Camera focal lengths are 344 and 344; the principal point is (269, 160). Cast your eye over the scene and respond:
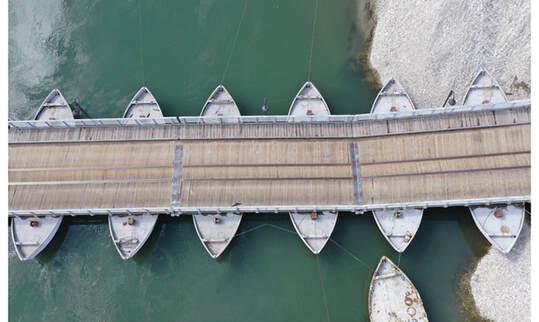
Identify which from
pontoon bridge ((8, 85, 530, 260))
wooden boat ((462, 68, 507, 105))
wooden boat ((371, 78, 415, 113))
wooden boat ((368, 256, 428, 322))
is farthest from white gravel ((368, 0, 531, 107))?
wooden boat ((368, 256, 428, 322))

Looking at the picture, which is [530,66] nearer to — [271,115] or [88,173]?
[271,115]

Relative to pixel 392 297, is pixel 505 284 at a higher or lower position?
higher

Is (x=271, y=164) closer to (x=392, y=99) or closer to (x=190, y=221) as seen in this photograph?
(x=190, y=221)

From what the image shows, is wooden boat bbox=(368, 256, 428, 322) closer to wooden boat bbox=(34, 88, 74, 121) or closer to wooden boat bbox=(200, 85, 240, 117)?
wooden boat bbox=(200, 85, 240, 117)

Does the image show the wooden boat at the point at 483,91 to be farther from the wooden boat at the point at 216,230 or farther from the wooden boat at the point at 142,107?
the wooden boat at the point at 142,107

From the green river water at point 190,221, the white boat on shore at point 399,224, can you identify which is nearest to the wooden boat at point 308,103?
the green river water at point 190,221

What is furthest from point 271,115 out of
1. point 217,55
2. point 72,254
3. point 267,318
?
point 72,254

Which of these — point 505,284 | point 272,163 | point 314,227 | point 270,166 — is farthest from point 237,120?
→ point 505,284
